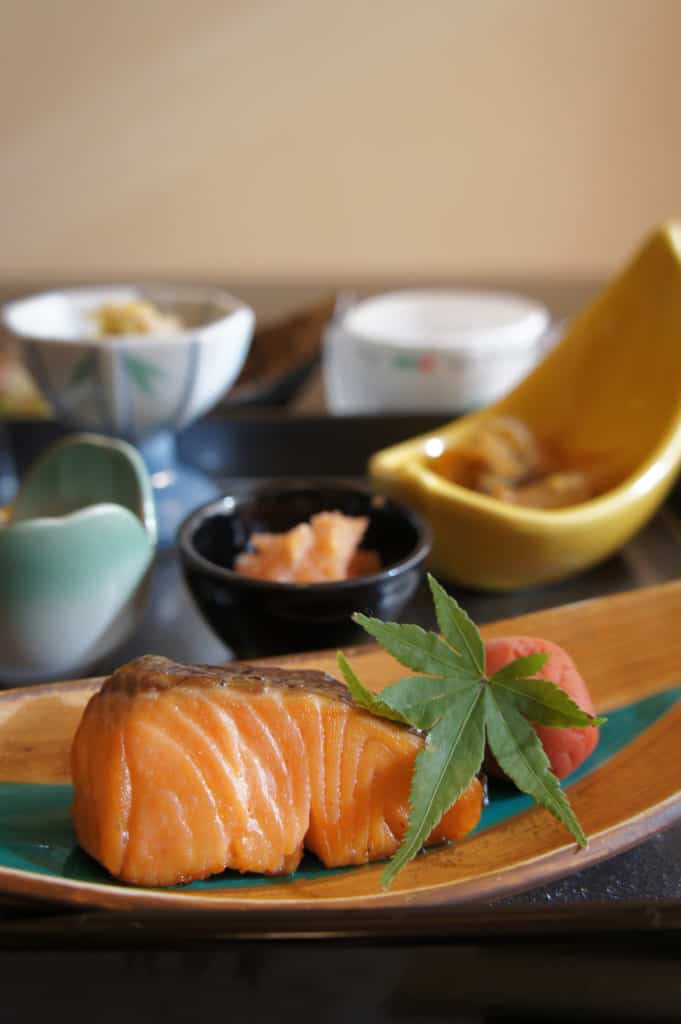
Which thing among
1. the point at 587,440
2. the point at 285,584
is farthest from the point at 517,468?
the point at 285,584

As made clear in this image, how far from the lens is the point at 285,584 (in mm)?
843

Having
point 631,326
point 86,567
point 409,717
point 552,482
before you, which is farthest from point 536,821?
point 631,326

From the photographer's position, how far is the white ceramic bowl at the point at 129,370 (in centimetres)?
119

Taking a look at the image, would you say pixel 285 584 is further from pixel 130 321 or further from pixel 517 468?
pixel 130 321

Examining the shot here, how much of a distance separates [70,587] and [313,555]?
22 centimetres

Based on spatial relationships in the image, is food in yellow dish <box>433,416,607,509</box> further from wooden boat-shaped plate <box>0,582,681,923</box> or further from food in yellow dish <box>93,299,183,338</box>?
food in yellow dish <box>93,299,183,338</box>

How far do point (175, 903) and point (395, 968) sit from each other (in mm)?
129

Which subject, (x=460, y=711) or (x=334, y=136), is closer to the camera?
(x=460, y=711)

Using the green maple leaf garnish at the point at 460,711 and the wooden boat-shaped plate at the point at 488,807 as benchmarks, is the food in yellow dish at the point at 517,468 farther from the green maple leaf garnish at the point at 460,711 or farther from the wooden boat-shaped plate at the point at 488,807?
the green maple leaf garnish at the point at 460,711

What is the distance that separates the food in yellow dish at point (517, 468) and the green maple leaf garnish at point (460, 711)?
446mm

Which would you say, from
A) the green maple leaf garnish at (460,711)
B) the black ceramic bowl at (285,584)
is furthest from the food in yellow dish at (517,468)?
the green maple leaf garnish at (460,711)

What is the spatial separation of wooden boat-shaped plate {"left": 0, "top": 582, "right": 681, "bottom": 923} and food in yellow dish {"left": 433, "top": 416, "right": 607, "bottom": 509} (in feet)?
0.85

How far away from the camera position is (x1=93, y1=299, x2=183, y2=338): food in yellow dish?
1.26 metres

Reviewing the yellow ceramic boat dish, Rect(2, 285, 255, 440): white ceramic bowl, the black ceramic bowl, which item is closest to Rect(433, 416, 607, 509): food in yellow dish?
the yellow ceramic boat dish
